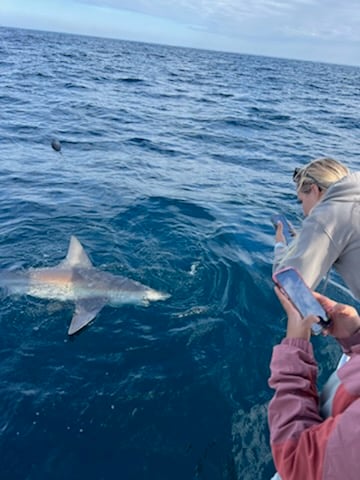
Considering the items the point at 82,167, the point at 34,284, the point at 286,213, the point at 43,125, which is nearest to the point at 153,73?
the point at 43,125

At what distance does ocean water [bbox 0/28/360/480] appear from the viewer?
156 inches

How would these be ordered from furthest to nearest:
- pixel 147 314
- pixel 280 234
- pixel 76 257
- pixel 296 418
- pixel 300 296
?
pixel 76 257, pixel 147 314, pixel 280 234, pixel 300 296, pixel 296 418

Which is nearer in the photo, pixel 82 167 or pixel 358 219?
pixel 358 219

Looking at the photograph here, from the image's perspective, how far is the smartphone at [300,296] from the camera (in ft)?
7.85

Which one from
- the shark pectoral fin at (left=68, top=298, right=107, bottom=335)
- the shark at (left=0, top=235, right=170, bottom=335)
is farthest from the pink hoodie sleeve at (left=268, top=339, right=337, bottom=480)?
the shark at (left=0, top=235, right=170, bottom=335)

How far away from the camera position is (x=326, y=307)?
103 inches

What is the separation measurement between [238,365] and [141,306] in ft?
5.91

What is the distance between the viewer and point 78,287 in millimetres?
6488

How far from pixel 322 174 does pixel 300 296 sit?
198 centimetres

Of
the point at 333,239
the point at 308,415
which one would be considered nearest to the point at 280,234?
the point at 333,239

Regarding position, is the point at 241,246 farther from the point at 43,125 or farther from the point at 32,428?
the point at 43,125

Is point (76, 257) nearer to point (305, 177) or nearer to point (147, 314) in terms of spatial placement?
point (147, 314)

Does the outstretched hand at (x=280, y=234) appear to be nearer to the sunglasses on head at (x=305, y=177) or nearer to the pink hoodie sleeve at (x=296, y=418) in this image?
the sunglasses on head at (x=305, y=177)

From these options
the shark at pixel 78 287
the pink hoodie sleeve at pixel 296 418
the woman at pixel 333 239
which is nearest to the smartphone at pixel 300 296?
the pink hoodie sleeve at pixel 296 418
